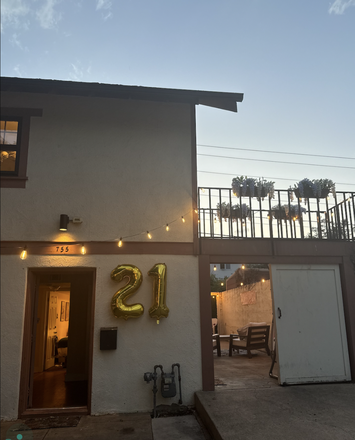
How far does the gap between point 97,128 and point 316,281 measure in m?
4.78

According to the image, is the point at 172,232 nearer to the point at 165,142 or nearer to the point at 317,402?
the point at 165,142

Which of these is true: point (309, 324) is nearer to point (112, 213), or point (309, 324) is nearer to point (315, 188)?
point (315, 188)

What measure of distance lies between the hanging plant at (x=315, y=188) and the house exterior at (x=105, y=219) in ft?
6.55

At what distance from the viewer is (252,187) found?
6047mm

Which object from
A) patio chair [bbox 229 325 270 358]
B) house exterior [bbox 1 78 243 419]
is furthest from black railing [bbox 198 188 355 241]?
patio chair [bbox 229 325 270 358]

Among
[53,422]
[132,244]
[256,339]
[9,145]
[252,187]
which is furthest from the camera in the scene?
[256,339]

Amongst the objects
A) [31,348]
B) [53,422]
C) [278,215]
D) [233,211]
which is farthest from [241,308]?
[53,422]

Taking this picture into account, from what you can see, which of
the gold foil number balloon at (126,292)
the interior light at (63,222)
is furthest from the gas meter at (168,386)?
the interior light at (63,222)

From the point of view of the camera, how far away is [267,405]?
170 inches

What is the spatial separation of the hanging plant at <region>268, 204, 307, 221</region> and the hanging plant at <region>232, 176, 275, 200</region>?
0.33m

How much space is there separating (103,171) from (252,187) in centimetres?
Answer: 276

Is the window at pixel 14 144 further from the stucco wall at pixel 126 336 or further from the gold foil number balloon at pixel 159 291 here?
the gold foil number balloon at pixel 159 291

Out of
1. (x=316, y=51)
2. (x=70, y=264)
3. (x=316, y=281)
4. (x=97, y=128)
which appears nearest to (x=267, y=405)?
(x=316, y=281)

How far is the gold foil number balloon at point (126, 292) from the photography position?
4879 mm
